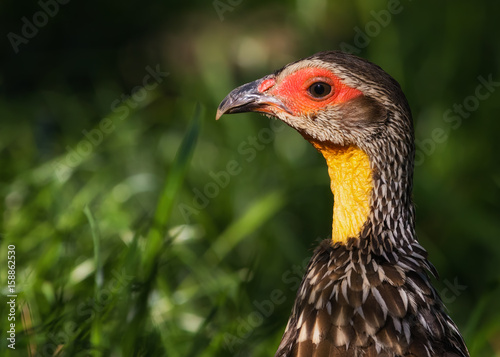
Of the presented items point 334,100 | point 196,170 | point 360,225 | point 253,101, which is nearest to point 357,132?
point 334,100

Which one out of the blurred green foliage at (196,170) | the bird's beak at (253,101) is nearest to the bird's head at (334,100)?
the bird's beak at (253,101)

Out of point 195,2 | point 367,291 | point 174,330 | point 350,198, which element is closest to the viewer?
point 367,291

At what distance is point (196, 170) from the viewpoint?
4.95 metres

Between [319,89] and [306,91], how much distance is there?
5cm

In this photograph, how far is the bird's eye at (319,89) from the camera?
2795 mm

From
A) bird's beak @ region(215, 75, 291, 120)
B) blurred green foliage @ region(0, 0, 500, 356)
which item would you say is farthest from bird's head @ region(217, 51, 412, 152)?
blurred green foliage @ region(0, 0, 500, 356)

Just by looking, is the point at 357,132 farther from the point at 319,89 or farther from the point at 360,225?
the point at 360,225

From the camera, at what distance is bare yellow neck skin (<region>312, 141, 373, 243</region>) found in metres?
2.68

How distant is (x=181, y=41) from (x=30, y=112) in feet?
6.04

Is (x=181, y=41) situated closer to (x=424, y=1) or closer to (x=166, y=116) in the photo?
(x=166, y=116)

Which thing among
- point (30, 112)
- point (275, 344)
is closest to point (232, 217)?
point (275, 344)

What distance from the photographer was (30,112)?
17.4 feet

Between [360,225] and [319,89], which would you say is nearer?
[360,225]

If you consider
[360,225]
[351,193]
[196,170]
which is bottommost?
[360,225]
